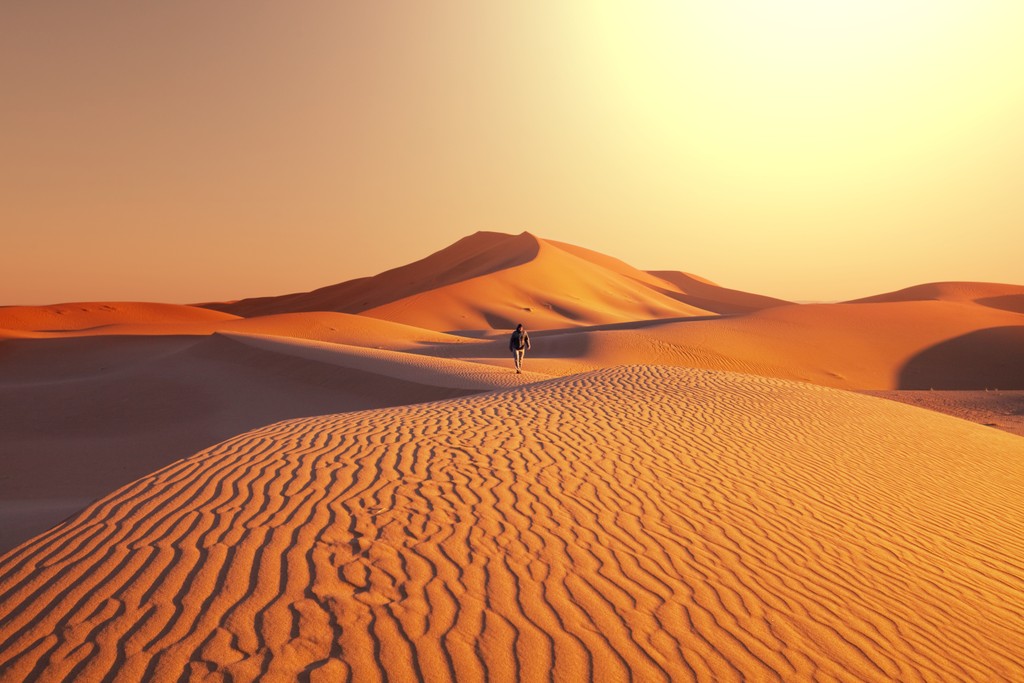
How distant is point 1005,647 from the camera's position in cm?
429

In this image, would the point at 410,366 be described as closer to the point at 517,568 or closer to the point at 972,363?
the point at 517,568

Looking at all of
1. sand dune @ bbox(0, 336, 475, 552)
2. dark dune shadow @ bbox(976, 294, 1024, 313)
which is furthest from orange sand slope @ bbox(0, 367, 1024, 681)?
dark dune shadow @ bbox(976, 294, 1024, 313)

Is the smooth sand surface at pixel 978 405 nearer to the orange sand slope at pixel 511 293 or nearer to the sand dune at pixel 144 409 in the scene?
the sand dune at pixel 144 409

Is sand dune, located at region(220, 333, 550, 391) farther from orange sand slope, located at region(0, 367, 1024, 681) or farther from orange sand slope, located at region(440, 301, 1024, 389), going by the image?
orange sand slope, located at region(0, 367, 1024, 681)

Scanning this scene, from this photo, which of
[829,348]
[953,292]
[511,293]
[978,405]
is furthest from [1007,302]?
[978,405]

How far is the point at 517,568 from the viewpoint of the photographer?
4.45 meters

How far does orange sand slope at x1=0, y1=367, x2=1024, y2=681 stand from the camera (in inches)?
135

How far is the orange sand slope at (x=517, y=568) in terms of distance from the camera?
11.2 ft

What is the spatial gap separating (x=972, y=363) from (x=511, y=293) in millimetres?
41769

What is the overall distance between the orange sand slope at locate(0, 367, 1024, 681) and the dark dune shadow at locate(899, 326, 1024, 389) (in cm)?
2428

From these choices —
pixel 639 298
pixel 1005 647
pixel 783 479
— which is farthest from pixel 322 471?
pixel 639 298

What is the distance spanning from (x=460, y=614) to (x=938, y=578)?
169 inches

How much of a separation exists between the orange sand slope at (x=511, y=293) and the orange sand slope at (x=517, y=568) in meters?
47.7

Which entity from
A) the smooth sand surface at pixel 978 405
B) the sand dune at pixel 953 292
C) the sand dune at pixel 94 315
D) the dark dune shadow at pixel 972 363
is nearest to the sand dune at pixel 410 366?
the smooth sand surface at pixel 978 405
